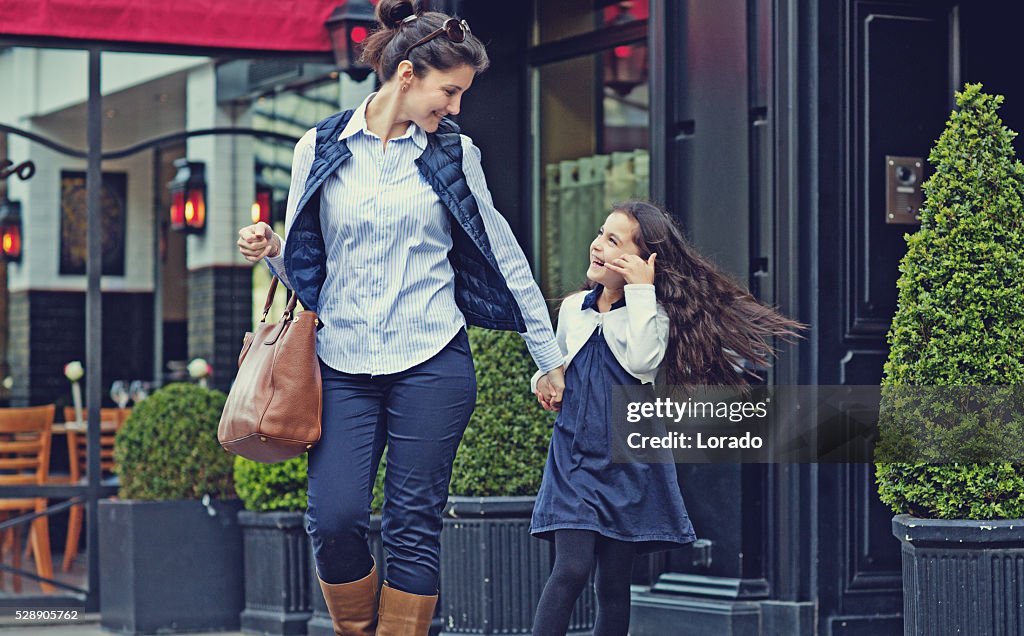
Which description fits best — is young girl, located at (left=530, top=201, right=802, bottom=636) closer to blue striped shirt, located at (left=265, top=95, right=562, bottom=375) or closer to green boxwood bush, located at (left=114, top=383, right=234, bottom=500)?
blue striped shirt, located at (left=265, top=95, right=562, bottom=375)

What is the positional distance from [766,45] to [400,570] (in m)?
2.71

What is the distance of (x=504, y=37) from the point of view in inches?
298

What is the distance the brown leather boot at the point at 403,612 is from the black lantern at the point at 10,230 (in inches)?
197

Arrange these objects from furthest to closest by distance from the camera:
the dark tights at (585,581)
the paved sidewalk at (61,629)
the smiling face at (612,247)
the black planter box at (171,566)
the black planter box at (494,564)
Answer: the paved sidewalk at (61,629)
the black planter box at (171,566)
the black planter box at (494,564)
the smiling face at (612,247)
the dark tights at (585,581)

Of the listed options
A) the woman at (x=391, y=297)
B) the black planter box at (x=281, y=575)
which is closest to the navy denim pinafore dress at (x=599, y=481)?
the woman at (x=391, y=297)

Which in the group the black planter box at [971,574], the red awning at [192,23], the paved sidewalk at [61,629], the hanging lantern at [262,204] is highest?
the red awning at [192,23]

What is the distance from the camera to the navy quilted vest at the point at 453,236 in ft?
13.9

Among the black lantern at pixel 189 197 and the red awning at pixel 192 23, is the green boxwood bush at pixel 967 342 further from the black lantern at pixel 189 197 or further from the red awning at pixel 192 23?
the black lantern at pixel 189 197

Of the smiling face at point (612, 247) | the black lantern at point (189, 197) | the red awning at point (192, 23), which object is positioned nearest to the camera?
the smiling face at point (612, 247)

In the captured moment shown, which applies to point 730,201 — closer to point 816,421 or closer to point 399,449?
point 816,421

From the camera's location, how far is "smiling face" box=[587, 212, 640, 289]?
4.80 metres

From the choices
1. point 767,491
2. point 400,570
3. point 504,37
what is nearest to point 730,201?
point 767,491

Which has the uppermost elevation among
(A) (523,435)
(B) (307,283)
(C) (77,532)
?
(B) (307,283)

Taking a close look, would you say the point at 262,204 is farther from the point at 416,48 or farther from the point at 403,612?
the point at 403,612
